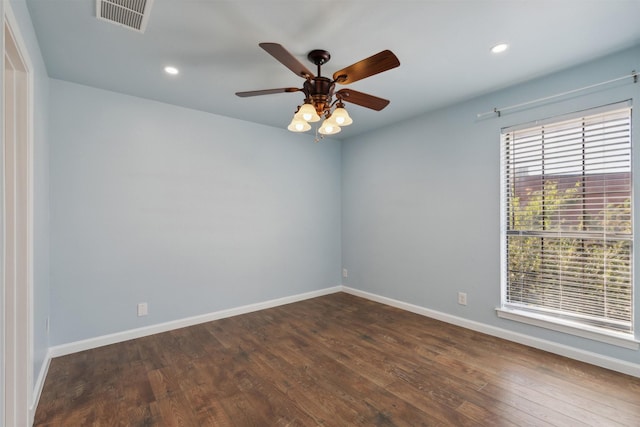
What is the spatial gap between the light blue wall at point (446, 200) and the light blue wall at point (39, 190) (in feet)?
11.9

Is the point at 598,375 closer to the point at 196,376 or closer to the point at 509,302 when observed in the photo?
the point at 509,302

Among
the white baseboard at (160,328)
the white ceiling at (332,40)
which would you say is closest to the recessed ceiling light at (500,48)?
the white ceiling at (332,40)

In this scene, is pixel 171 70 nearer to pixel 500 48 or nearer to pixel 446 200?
pixel 500 48

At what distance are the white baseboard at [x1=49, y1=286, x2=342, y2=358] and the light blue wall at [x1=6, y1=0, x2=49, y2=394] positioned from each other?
23cm

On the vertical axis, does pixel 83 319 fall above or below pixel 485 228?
below

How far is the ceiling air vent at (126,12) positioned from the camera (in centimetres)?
173

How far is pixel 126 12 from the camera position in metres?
1.81

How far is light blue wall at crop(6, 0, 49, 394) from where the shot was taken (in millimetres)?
1913

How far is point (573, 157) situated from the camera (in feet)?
8.52

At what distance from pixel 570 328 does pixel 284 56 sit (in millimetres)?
3194

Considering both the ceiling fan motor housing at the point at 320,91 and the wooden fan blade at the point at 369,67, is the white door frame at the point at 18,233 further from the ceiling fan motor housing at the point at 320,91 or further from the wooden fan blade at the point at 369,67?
the wooden fan blade at the point at 369,67

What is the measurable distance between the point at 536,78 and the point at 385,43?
1643 millimetres

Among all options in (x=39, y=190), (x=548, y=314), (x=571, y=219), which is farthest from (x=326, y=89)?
(x=548, y=314)

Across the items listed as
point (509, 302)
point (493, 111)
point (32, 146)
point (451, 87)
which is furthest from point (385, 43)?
point (509, 302)
